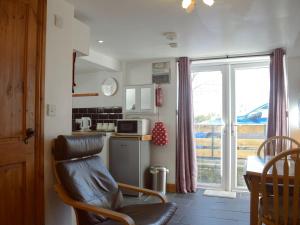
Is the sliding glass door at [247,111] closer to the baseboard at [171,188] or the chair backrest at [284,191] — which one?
the baseboard at [171,188]

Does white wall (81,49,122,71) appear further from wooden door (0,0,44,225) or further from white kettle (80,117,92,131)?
→ wooden door (0,0,44,225)

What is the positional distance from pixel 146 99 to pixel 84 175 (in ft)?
8.36

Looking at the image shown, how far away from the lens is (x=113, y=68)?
4.68 metres

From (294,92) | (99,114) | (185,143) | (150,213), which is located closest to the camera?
(150,213)

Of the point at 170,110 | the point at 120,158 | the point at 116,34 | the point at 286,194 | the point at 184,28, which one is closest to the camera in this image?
the point at 286,194

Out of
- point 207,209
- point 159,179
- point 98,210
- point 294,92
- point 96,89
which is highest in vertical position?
point 96,89

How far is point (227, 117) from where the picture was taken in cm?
454

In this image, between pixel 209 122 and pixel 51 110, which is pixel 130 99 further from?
pixel 51 110

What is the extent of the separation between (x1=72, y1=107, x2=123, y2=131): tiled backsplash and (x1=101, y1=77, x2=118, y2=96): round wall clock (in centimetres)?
30

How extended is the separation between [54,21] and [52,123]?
0.88 m

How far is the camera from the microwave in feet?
14.3

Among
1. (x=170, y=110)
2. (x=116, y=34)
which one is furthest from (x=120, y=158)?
(x=116, y=34)

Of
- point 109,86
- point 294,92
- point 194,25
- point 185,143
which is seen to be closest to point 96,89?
point 109,86

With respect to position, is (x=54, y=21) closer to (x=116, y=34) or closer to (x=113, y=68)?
(x=116, y=34)
